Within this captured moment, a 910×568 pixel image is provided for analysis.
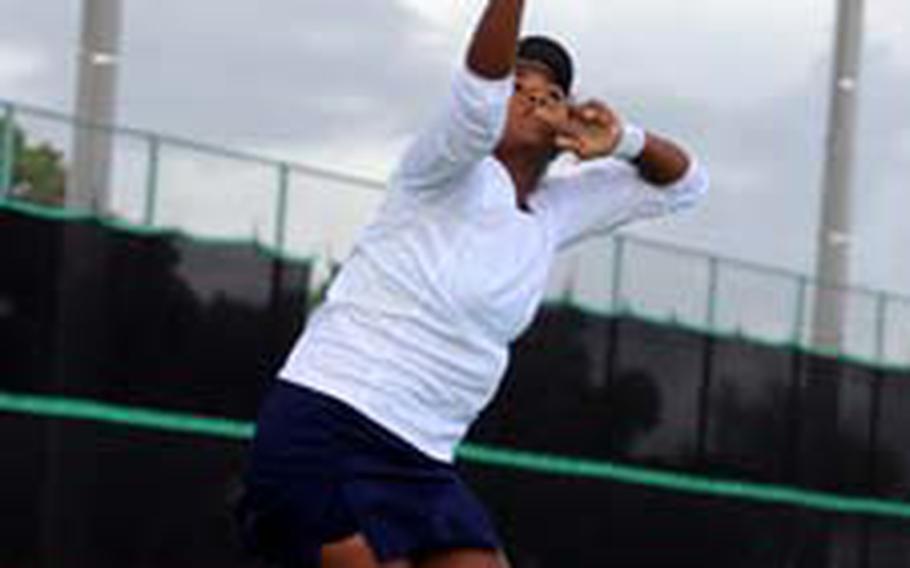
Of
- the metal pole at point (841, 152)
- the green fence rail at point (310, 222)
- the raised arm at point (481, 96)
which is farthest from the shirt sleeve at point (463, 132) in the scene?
the metal pole at point (841, 152)

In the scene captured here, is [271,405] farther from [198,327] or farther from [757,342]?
[757,342]

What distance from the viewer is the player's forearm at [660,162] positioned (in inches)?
197

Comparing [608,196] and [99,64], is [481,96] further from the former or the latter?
[99,64]

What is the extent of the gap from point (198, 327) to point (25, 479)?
125 cm

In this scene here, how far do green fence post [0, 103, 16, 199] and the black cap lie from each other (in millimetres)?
6750

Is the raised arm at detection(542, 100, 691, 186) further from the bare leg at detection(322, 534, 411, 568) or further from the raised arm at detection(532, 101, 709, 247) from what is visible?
the bare leg at detection(322, 534, 411, 568)

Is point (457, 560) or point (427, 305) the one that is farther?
point (457, 560)

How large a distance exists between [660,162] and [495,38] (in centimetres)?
79

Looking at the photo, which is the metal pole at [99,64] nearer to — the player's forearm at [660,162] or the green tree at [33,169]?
the green tree at [33,169]

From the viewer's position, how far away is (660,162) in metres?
5.03

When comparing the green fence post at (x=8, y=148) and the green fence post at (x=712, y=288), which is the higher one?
the green fence post at (x=8, y=148)

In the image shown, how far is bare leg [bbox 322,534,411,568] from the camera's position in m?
4.59

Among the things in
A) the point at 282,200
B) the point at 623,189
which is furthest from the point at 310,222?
the point at 623,189

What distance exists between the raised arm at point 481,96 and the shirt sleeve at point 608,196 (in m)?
0.50
